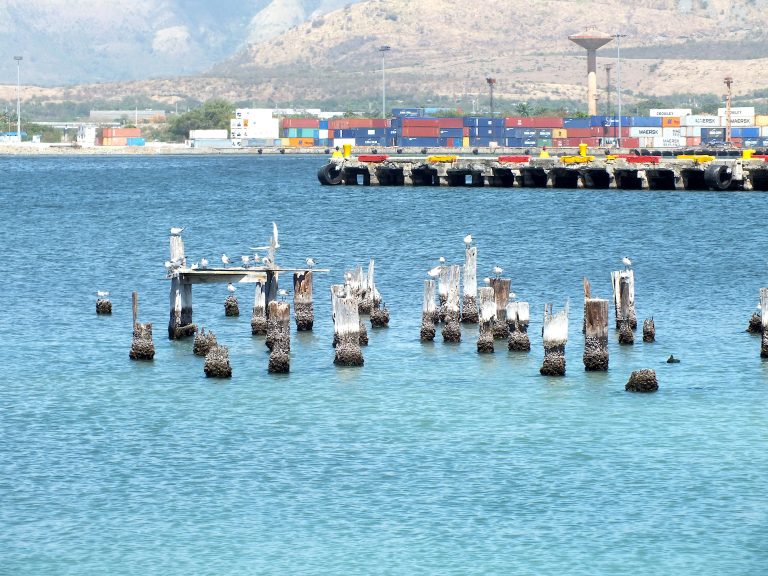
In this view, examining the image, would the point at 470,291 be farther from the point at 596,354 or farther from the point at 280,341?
the point at 280,341

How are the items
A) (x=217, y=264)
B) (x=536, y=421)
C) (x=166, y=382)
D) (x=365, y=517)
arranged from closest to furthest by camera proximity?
(x=365, y=517) → (x=536, y=421) → (x=166, y=382) → (x=217, y=264)

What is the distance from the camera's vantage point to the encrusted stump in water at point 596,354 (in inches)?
1609

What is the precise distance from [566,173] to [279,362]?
96174mm

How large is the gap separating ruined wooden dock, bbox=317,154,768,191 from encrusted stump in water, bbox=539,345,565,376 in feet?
279

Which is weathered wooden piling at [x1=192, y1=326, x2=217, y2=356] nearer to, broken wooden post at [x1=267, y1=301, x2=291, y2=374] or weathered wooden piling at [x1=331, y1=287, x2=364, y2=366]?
broken wooden post at [x1=267, y1=301, x2=291, y2=374]

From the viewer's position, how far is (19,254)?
264 ft

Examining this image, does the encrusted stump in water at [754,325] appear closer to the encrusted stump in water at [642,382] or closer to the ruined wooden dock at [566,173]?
the encrusted stump in water at [642,382]

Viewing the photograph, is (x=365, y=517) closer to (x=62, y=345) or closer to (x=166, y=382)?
(x=166, y=382)

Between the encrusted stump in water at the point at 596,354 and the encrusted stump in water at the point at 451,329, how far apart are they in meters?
5.53

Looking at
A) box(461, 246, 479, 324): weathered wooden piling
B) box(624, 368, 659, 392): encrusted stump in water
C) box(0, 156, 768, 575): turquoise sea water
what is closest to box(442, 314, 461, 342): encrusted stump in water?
box(0, 156, 768, 575): turquoise sea water

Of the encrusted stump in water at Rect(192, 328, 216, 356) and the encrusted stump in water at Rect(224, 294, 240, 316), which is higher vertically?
the encrusted stump in water at Rect(224, 294, 240, 316)

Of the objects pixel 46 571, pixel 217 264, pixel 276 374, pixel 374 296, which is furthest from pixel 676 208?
pixel 46 571

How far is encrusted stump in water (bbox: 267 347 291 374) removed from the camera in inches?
1636

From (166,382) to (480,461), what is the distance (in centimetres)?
1105
